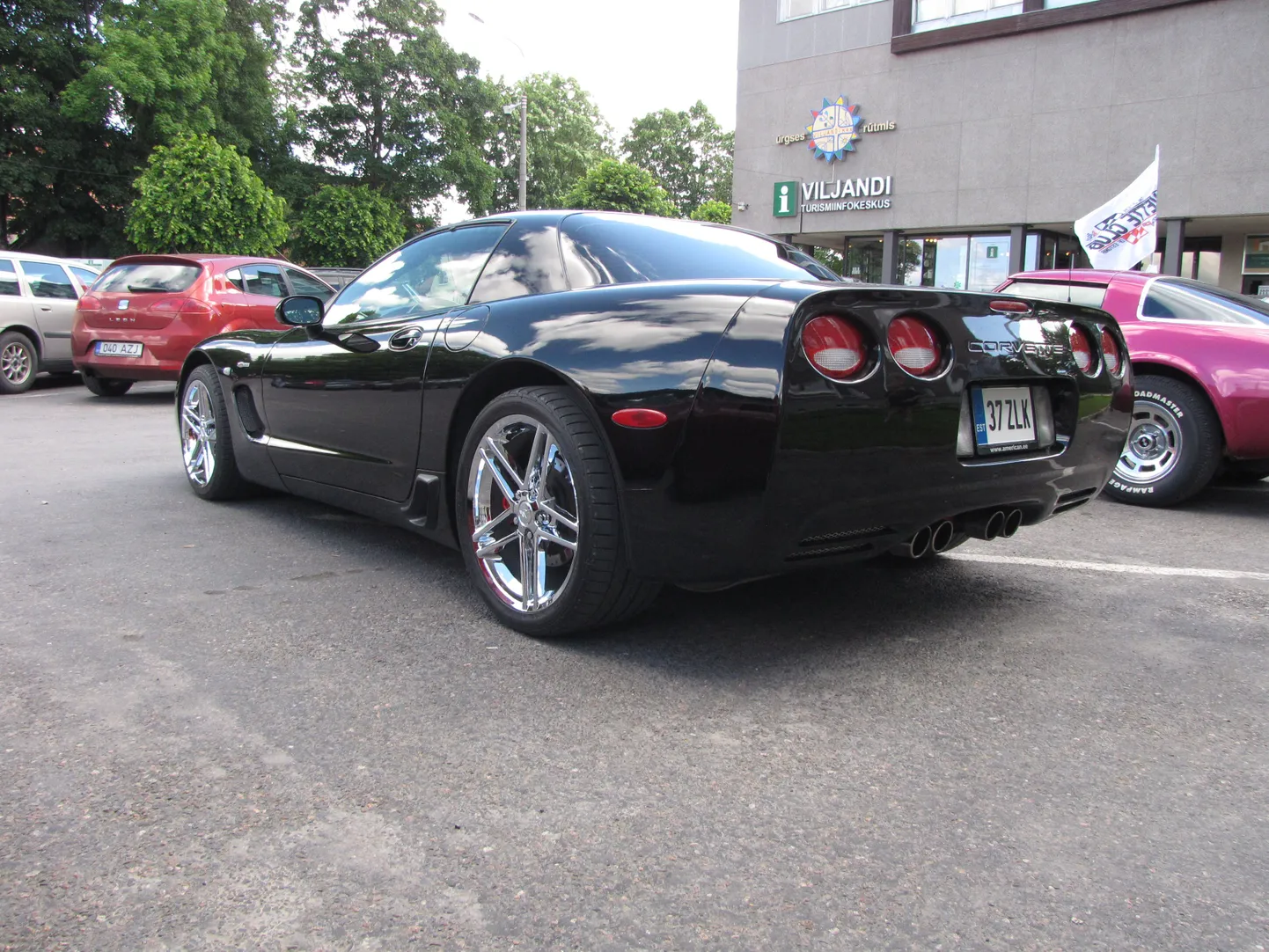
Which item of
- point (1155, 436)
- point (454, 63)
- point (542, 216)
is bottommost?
point (1155, 436)

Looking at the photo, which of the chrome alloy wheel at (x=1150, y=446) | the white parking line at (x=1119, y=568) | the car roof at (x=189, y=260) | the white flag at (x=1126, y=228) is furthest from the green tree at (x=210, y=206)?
the white parking line at (x=1119, y=568)

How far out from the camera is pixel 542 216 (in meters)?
3.54

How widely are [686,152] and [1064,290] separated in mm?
59688

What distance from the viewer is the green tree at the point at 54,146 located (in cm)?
2970

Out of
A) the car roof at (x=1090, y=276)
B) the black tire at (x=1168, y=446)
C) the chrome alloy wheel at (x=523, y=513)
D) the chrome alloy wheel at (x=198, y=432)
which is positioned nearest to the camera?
the chrome alloy wheel at (x=523, y=513)

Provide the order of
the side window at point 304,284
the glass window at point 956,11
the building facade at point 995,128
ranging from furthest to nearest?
the glass window at point 956,11 → the building facade at point 995,128 → the side window at point 304,284

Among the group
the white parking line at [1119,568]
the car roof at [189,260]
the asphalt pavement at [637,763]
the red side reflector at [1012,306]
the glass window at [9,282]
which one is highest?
the car roof at [189,260]

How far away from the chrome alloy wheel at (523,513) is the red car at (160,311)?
23.6ft

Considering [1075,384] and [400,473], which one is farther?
[400,473]

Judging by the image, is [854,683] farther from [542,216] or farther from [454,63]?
[454,63]

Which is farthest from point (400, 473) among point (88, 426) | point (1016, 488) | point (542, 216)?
point (88, 426)

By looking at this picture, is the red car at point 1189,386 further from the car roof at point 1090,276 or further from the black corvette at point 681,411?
the black corvette at point 681,411

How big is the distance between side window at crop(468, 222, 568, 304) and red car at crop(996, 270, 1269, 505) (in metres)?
2.90

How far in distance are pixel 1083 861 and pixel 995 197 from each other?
22797 mm
